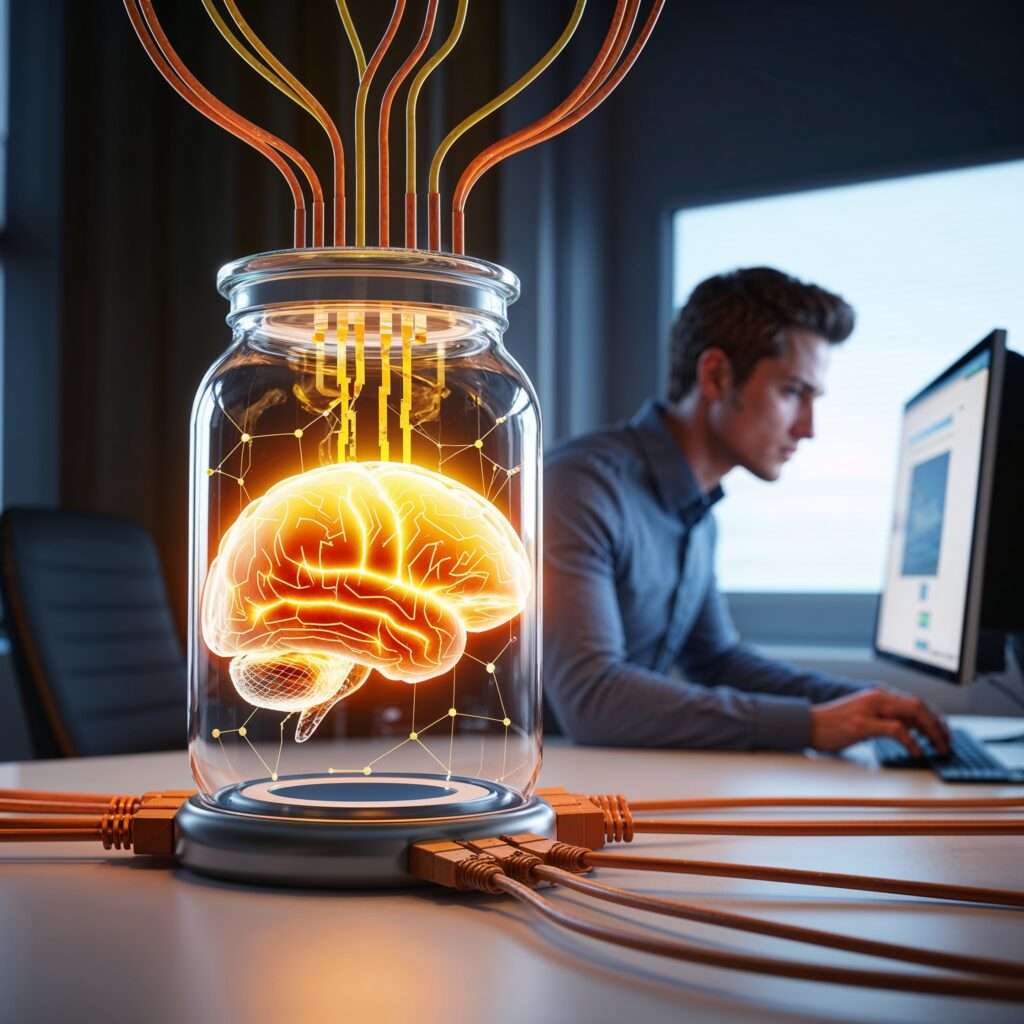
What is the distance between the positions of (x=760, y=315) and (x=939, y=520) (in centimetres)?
67

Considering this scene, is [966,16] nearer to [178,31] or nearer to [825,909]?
[178,31]

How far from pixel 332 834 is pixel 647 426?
4.98 feet

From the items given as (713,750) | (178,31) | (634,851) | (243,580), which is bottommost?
(713,750)

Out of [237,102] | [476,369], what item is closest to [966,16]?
[237,102]

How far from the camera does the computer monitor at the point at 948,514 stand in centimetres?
137

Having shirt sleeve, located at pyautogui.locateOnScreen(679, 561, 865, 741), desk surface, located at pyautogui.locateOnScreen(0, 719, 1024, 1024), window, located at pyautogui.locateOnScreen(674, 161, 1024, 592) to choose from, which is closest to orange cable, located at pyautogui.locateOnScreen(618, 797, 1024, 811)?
desk surface, located at pyautogui.locateOnScreen(0, 719, 1024, 1024)

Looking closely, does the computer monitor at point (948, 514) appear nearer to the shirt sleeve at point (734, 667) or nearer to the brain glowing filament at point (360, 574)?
the shirt sleeve at point (734, 667)

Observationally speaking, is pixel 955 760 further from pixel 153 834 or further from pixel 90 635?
pixel 90 635

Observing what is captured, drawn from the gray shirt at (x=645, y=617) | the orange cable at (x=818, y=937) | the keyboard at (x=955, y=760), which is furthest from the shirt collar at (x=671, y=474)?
the orange cable at (x=818, y=937)

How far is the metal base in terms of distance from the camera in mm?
680

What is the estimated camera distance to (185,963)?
565 millimetres

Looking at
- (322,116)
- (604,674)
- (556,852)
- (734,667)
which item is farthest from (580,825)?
(734,667)

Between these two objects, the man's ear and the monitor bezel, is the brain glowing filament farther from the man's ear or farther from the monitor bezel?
the man's ear

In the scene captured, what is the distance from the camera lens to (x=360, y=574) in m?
0.73
